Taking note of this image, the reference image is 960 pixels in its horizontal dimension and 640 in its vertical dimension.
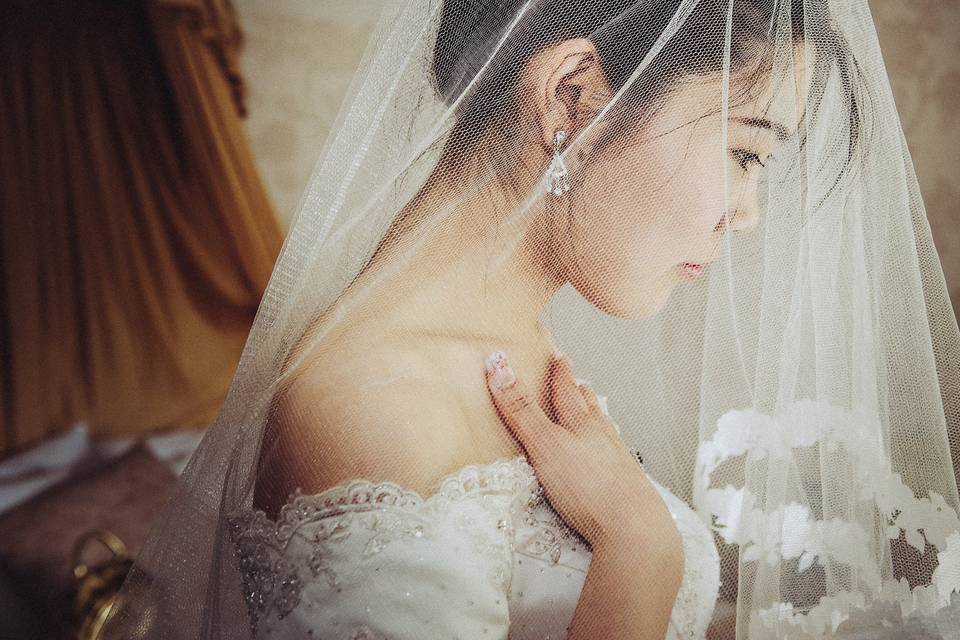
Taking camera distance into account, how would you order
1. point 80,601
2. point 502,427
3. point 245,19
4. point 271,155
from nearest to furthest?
point 502,427, point 80,601, point 245,19, point 271,155

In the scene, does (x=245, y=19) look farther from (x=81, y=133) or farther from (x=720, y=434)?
(x=720, y=434)

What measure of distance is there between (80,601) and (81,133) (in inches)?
77.5

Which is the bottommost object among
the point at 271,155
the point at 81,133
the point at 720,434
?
the point at 720,434

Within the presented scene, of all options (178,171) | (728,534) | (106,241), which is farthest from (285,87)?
(728,534)

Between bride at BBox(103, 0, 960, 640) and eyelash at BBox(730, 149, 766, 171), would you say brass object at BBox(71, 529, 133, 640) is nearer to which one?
bride at BBox(103, 0, 960, 640)

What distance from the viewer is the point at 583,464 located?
2.03 feet

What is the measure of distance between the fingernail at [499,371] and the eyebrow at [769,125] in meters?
0.33

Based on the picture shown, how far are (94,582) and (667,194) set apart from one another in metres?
1.62

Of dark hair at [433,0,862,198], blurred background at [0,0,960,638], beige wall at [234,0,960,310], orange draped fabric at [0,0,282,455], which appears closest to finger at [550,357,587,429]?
dark hair at [433,0,862,198]

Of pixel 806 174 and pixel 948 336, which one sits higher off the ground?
pixel 806 174

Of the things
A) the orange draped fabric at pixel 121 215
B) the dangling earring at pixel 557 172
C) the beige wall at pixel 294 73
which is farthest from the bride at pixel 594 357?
the beige wall at pixel 294 73

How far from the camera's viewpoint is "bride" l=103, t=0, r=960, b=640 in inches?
23.0

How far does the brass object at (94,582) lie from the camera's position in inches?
56.5

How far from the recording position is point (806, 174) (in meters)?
0.65
